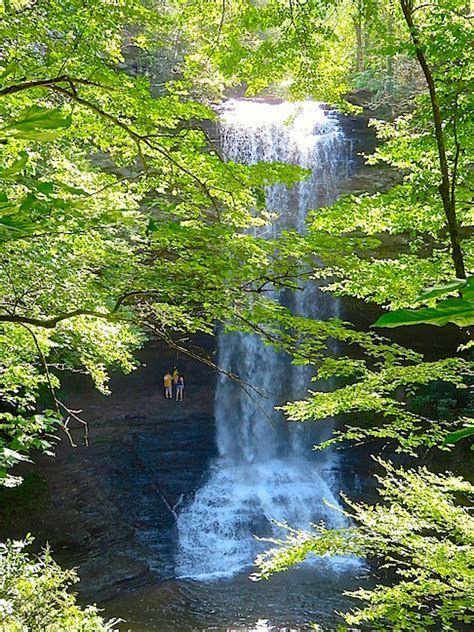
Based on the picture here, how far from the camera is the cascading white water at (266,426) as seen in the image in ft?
32.0

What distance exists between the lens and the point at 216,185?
12.0 feet

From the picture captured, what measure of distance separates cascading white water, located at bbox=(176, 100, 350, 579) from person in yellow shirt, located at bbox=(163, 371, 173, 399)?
1274 millimetres

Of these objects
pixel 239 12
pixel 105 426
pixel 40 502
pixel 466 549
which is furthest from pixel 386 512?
pixel 105 426

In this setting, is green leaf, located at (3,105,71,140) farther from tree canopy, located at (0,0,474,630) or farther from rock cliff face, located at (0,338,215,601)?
rock cliff face, located at (0,338,215,601)

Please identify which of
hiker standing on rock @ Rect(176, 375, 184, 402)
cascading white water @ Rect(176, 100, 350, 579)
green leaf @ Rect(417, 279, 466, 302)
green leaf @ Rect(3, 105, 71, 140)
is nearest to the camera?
green leaf @ Rect(417, 279, 466, 302)

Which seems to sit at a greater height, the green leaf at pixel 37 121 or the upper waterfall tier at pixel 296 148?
the upper waterfall tier at pixel 296 148

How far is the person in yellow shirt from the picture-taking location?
A: 12.4m

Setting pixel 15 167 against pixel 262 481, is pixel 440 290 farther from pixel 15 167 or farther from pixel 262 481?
pixel 262 481

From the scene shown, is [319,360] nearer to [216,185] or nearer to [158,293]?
[158,293]

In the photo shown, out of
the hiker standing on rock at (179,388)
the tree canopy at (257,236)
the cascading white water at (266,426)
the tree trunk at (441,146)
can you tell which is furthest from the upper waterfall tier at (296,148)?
the tree trunk at (441,146)

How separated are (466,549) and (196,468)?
860 centimetres

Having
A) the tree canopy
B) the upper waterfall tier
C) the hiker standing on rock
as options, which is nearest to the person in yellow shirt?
the hiker standing on rock

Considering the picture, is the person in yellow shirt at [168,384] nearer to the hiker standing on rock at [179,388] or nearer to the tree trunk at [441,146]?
the hiker standing on rock at [179,388]

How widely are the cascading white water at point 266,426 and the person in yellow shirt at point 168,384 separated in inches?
50.2
